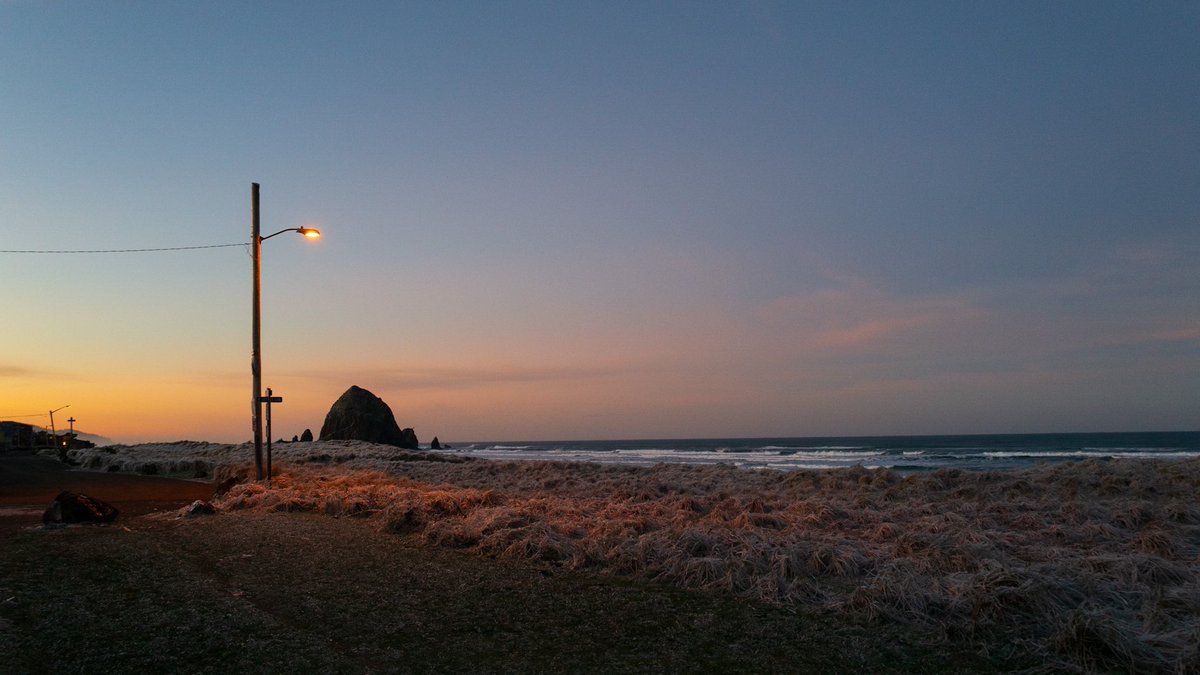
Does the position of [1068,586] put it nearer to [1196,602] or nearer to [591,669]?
[1196,602]

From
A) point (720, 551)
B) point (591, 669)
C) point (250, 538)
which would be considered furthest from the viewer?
point (250, 538)

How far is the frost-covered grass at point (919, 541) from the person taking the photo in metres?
5.29

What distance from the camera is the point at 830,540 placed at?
8.16 metres

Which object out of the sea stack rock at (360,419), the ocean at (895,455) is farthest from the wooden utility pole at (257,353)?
the sea stack rock at (360,419)

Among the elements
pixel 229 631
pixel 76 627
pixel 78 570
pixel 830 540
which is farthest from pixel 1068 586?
pixel 78 570

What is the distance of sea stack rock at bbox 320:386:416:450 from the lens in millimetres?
66500

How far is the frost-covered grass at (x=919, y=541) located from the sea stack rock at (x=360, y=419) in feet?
170

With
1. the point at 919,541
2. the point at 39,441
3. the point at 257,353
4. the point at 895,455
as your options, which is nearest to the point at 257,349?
the point at 257,353

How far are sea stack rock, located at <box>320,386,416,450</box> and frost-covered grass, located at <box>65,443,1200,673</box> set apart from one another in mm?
51849

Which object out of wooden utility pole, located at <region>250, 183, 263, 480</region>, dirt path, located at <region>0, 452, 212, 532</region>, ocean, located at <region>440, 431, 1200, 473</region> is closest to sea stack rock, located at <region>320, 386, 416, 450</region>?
ocean, located at <region>440, 431, 1200, 473</region>

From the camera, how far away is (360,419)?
219 ft

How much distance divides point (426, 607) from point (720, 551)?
3082mm

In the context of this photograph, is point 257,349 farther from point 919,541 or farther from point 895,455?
point 895,455

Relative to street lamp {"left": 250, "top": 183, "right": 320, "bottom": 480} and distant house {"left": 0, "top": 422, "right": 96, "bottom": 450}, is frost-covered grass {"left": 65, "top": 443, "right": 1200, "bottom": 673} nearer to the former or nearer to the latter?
street lamp {"left": 250, "top": 183, "right": 320, "bottom": 480}
